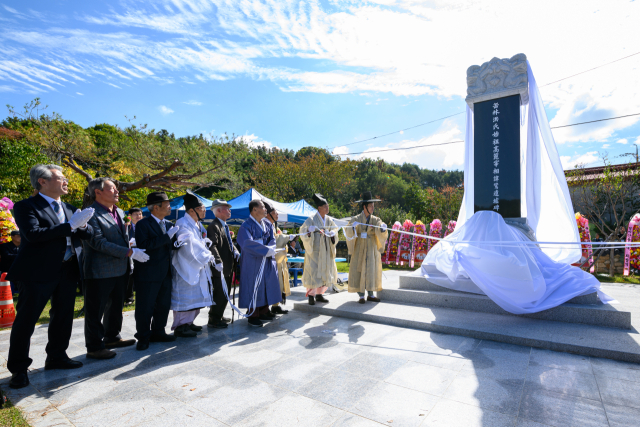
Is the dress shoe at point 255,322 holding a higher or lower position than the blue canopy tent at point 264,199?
lower

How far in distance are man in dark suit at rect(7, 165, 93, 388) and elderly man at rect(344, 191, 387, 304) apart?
12.9 ft

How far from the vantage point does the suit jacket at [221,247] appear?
4.90m

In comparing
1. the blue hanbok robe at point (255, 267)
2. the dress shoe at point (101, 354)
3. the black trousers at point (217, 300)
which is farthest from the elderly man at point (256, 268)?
the dress shoe at point (101, 354)

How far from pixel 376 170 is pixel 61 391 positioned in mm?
34613

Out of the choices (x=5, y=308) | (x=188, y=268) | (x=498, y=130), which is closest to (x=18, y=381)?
(x=188, y=268)

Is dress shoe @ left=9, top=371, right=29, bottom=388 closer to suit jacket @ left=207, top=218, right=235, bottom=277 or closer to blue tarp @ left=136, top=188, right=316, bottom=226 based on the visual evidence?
suit jacket @ left=207, top=218, right=235, bottom=277

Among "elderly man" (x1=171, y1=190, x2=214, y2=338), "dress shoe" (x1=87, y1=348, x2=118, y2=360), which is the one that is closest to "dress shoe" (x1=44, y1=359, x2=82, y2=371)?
"dress shoe" (x1=87, y1=348, x2=118, y2=360)

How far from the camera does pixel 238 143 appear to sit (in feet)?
42.7

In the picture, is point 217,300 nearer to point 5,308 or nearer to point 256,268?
point 256,268

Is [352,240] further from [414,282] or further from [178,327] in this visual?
[178,327]

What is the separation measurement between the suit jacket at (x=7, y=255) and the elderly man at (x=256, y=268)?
4.59m

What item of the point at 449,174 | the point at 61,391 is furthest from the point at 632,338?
the point at 449,174

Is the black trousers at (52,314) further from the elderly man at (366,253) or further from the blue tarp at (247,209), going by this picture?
the blue tarp at (247,209)

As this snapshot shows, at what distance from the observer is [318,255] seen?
19.3 feet
